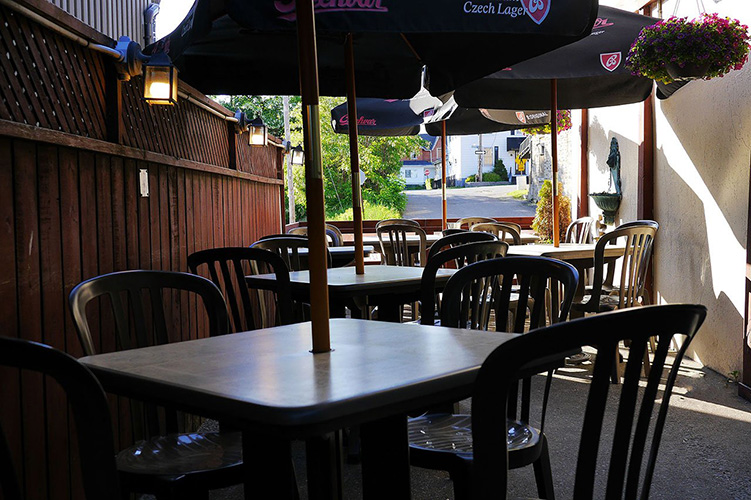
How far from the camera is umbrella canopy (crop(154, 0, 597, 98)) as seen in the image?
2660 millimetres

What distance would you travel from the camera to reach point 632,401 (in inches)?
43.0

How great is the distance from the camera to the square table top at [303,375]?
1158 mm

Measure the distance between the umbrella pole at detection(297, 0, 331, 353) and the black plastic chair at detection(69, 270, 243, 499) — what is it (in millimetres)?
508

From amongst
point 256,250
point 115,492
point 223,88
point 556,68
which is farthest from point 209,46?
point 115,492

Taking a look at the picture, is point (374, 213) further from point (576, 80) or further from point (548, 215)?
point (576, 80)

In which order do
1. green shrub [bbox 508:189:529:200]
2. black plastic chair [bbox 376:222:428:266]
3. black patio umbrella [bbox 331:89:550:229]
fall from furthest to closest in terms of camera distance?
green shrub [bbox 508:189:529:200] → black patio umbrella [bbox 331:89:550:229] → black plastic chair [bbox 376:222:428:266]

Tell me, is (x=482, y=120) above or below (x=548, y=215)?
above

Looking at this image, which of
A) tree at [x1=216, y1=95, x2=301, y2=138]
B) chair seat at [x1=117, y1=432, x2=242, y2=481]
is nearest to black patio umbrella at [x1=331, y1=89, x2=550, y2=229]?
chair seat at [x1=117, y1=432, x2=242, y2=481]

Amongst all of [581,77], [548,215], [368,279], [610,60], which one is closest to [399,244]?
[581,77]

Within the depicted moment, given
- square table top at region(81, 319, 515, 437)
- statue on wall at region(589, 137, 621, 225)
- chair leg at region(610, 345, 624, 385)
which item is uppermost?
statue on wall at region(589, 137, 621, 225)

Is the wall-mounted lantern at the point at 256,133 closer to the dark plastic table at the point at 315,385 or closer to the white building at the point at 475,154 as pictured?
the dark plastic table at the point at 315,385

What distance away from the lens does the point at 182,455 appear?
1.95 meters

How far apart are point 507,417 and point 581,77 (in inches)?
160

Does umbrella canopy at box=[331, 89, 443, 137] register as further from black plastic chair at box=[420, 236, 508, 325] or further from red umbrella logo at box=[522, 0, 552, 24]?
red umbrella logo at box=[522, 0, 552, 24]
